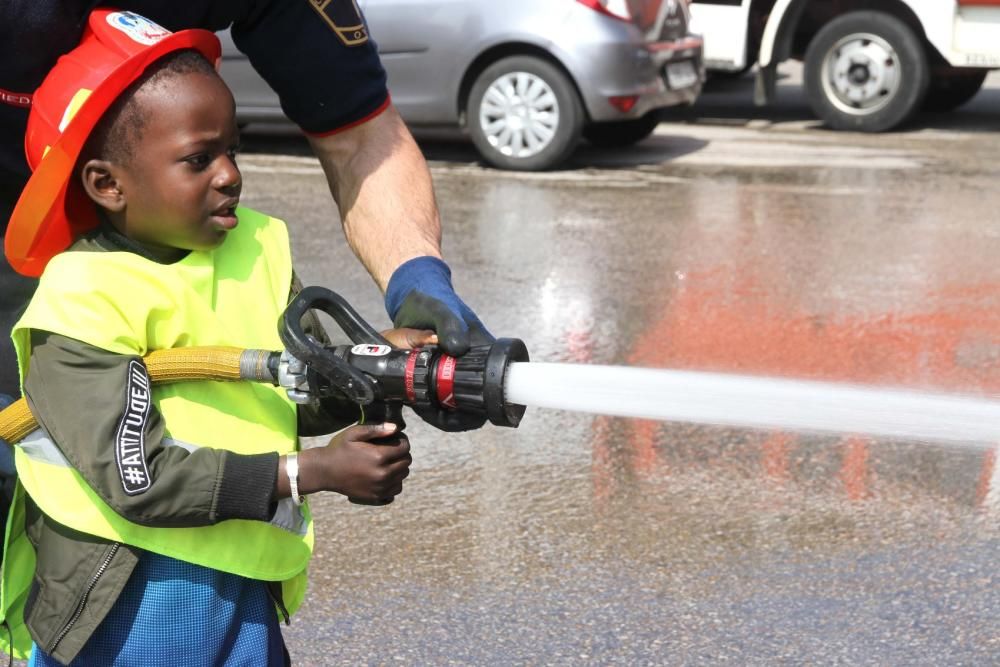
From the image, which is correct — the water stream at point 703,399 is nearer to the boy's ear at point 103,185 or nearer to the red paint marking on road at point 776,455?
the boy's ear at point 103,185

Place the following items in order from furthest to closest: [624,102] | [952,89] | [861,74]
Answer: [952,89] < [861,74] < [624,102]

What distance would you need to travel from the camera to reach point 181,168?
6.35 feet

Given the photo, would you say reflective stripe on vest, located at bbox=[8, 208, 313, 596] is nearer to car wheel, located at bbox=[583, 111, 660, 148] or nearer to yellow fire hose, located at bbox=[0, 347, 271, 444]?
yellow fire hose, located at bbox=[0, 347, 271, 444]

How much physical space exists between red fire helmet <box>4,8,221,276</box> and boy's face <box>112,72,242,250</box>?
0.05m

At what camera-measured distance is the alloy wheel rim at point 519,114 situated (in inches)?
363

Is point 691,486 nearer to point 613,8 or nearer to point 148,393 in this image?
point 148,393

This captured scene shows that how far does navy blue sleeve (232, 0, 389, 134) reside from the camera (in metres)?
2.51

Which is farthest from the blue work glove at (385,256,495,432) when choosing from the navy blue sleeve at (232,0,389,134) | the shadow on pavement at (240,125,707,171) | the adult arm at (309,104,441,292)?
the shadow on pavement at (240,125,707,171)

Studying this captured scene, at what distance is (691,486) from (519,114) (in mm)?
5438

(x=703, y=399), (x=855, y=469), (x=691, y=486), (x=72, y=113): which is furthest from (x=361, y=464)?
(x=855, y=469)

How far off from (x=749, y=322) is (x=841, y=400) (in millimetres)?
4056

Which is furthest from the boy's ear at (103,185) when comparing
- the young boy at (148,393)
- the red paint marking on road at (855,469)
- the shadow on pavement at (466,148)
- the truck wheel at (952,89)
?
Answer: the truck wheel at (952,89)

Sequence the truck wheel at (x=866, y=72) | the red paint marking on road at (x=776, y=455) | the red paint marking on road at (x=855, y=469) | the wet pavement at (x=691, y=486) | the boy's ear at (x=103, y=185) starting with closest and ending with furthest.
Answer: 1. the boy's ear at (x=103, y=185)
2. the wet pavement at (x=691, y=486)
3. the red paint marking on road at (x=855, y=469)
4. the red paint marking on road at (x=776, y=455)
5. the truck wheel at (x=866, y=72)

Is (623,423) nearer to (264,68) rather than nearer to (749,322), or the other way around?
(749,322)
